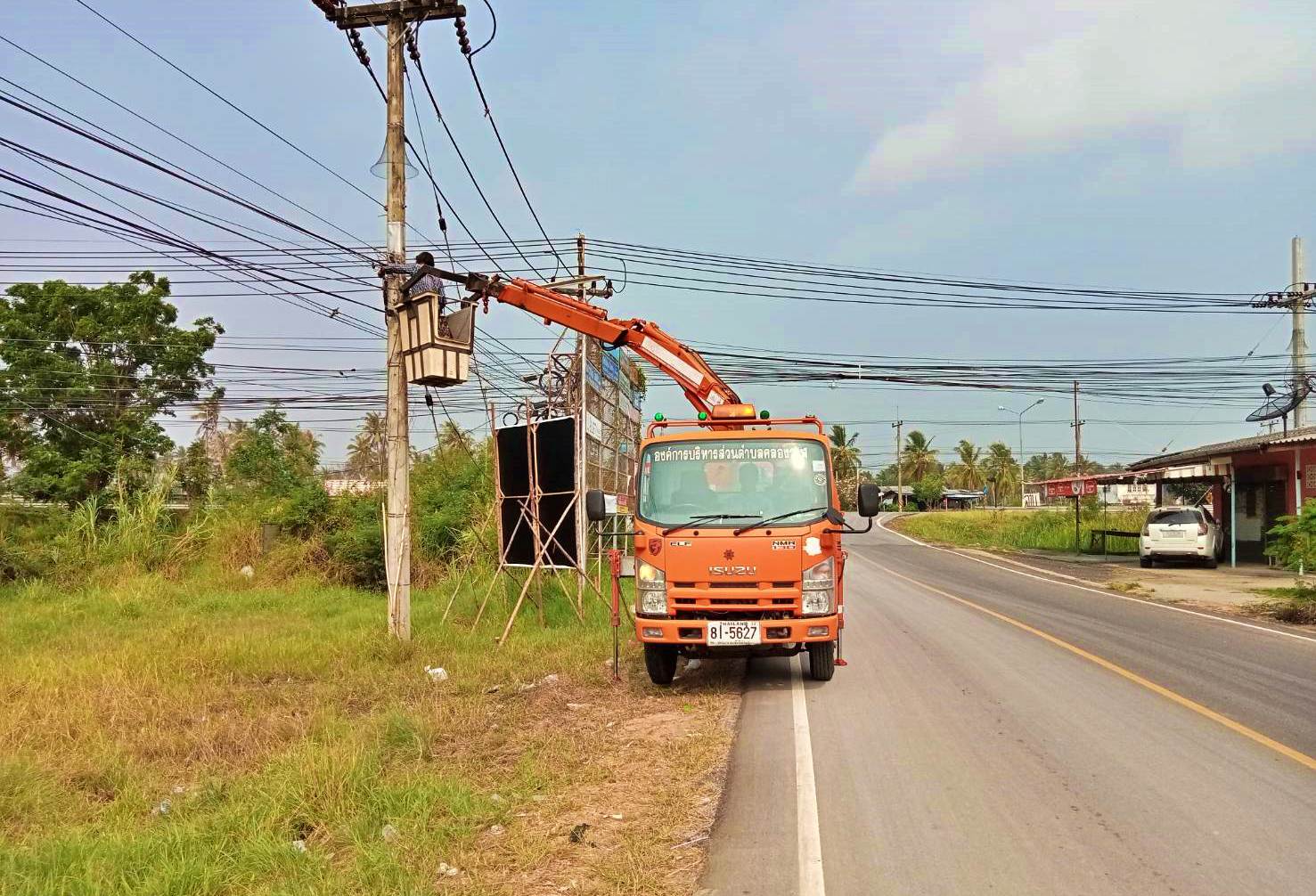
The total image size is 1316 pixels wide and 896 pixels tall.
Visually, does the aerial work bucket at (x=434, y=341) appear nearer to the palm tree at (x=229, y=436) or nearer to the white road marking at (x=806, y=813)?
the white road marking at (x=806, y=813)

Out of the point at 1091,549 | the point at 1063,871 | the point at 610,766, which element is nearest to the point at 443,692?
the point at 610,766

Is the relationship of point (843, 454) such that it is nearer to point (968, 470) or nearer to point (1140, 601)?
point (968, 470)

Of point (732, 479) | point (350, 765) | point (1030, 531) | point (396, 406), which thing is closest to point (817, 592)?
point (732, 479)

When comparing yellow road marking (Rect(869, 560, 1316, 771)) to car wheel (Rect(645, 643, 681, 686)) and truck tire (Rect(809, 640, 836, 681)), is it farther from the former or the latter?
car wheel (Rect(645, 643, 681, 686))

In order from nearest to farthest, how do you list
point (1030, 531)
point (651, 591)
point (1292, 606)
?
point (651, 591) < point (1292, 606) < point (1030, 531)

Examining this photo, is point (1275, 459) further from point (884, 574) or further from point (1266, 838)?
point (1266, 838)

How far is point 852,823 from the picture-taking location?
4.86 meters

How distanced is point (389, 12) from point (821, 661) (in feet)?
32.7

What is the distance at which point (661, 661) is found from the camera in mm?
8664

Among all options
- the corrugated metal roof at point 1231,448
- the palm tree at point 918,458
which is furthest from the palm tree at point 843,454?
the corrugated metal roof at point 1231,448

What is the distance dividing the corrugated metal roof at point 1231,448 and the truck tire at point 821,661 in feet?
64.8

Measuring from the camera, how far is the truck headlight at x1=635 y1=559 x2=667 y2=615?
26.9ft

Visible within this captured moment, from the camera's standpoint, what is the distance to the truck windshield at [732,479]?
8.59 meters

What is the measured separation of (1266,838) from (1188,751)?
1702mm
